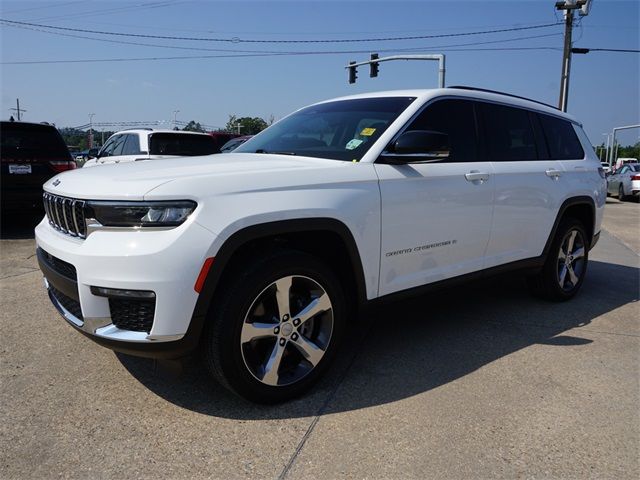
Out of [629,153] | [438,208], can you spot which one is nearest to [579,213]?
[438,208]

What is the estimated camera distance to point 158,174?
2.71m

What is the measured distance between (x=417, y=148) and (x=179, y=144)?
7171mm

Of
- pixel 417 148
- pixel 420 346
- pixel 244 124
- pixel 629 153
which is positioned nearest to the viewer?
pixel 417 148

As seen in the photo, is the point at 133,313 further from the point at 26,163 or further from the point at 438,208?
the point at 26,163

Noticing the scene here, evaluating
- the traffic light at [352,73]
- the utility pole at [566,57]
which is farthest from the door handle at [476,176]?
the traffic light at [352,73]

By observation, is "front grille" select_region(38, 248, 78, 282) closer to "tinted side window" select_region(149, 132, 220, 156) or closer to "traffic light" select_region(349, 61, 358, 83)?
"tinted side window" select_region(149, 132, 220, 156)

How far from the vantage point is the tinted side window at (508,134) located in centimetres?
414

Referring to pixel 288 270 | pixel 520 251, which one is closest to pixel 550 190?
pixel 520 251

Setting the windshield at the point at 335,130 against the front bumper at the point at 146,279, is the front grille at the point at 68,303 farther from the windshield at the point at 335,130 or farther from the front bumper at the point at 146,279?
the windshield at the point at 335,130

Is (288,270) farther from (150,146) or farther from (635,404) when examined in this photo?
(150,146)

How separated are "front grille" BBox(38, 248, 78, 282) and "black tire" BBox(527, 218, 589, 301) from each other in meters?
4.00

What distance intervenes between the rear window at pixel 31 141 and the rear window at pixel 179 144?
60.4 inches

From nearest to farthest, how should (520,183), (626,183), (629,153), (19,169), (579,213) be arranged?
(520,183), (579,213), (19,169), (626,183), (629,153)

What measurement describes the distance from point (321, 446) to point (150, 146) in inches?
303
